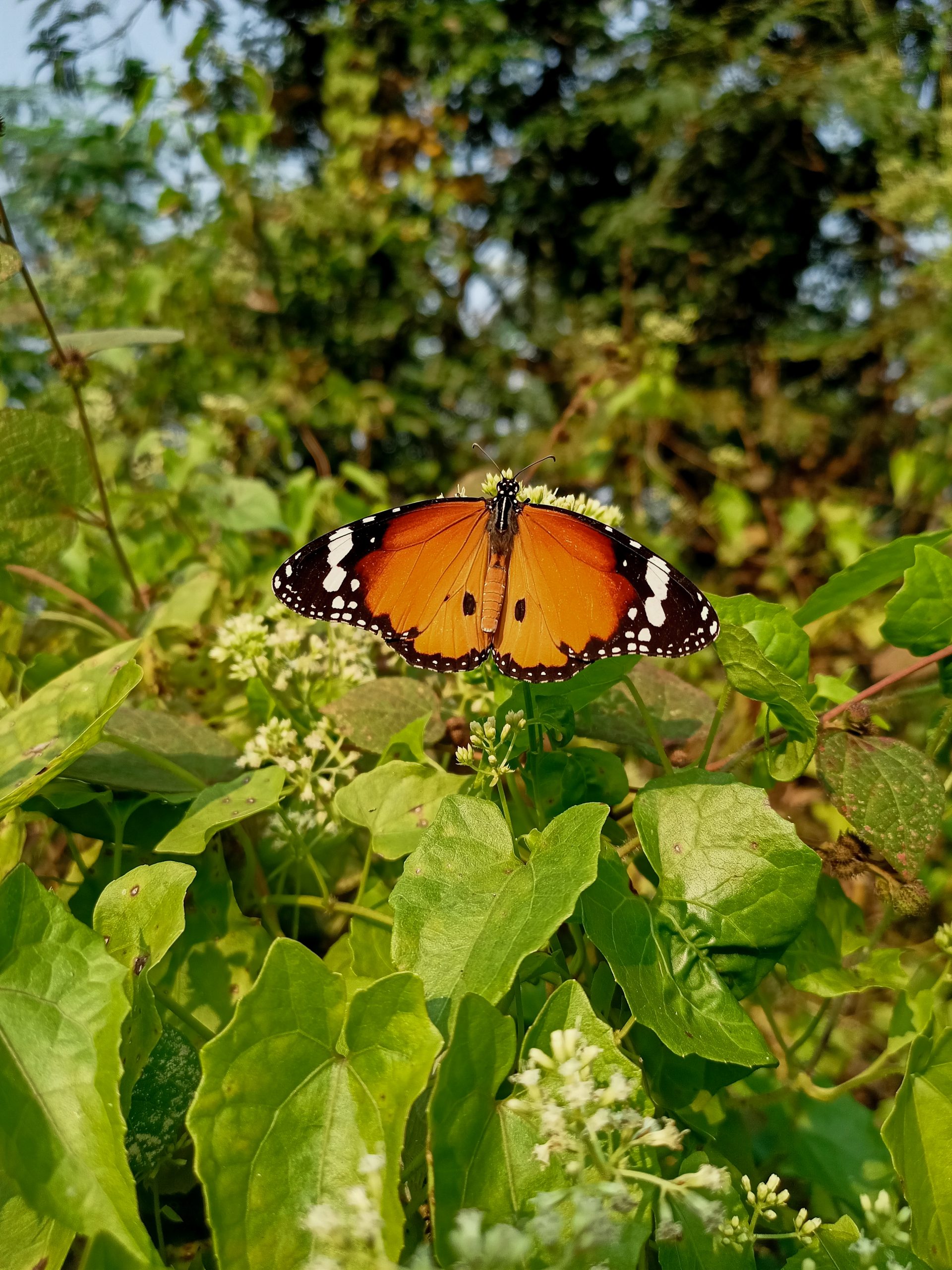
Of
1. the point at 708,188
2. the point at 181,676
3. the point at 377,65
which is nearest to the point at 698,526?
the point at 708,188

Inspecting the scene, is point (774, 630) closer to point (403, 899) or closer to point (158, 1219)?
point (403, 899)

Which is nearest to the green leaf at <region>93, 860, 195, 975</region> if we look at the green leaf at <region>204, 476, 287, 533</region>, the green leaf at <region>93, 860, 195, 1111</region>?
the green leaf at <region>93, 860, 195, 1111</region>

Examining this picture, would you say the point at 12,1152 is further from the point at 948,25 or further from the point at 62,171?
the point at 62,171

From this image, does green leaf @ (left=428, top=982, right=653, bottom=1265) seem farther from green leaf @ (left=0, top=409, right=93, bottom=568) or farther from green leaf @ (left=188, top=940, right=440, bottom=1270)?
green leaf @ (left=0, top=409, right=93, bottom=568)

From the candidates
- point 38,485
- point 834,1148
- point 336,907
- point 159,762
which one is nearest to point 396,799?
point 336,907

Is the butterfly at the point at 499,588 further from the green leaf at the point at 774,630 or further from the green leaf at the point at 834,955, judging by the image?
the green leaf at the point at 834,955

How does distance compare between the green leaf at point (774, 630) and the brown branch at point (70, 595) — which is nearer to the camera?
the green leaf at point (774, 630)

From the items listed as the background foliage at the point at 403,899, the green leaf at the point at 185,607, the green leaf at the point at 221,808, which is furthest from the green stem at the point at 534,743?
the green leaf at the point at 185,607
